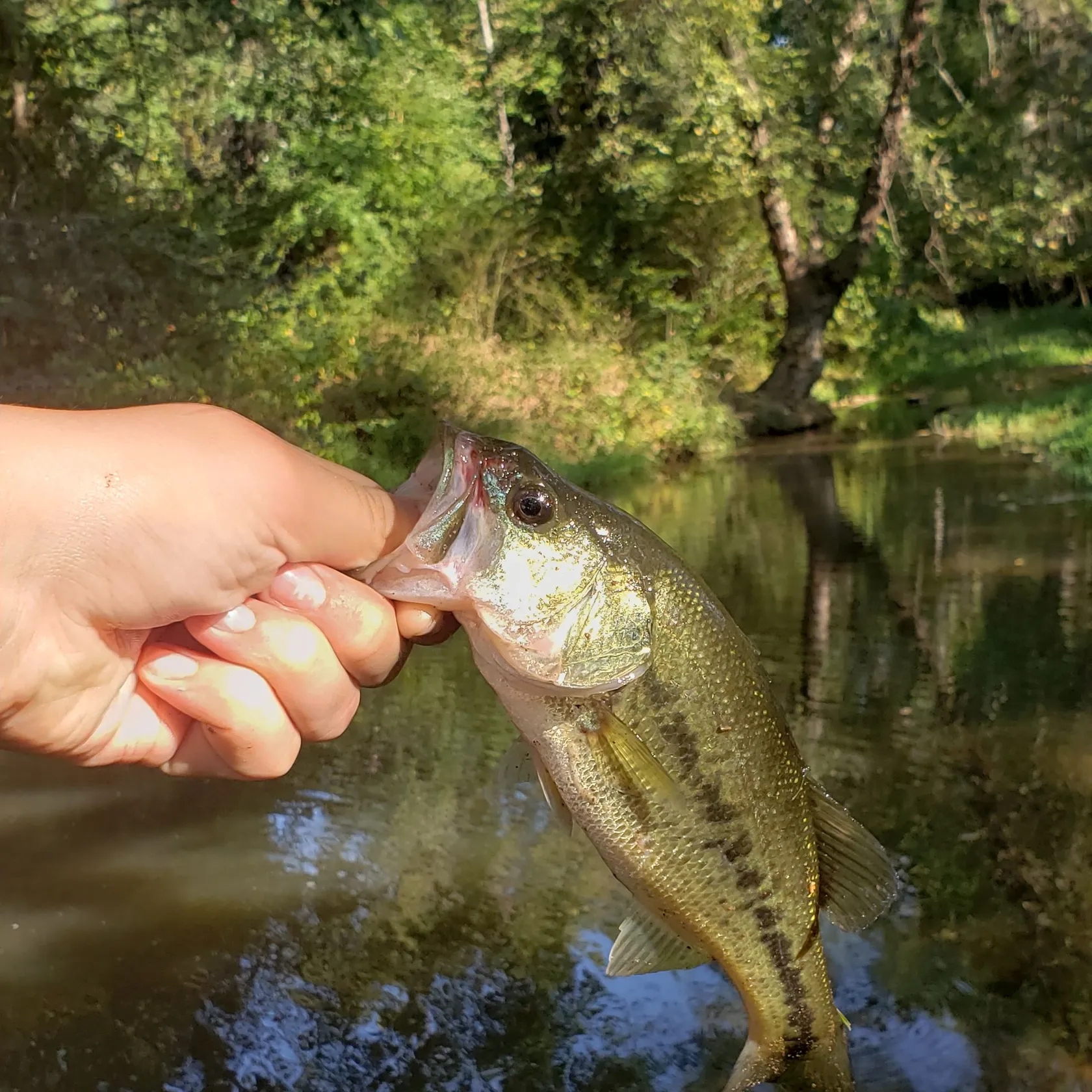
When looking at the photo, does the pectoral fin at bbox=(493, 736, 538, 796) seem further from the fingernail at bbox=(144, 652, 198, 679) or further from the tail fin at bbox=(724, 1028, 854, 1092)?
the tail fin at bbox=(724, 1028, 854, 1092)

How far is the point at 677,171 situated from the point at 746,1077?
19.6 meters

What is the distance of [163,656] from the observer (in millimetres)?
2107

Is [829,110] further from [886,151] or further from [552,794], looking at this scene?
[552,794]

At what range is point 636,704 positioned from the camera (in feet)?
6.77

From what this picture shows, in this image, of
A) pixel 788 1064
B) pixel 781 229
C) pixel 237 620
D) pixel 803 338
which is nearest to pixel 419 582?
pixel 237 620

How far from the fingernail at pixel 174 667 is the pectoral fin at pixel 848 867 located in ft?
4.38

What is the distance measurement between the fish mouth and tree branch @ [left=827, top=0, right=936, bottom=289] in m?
17.6

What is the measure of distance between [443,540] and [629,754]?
0.57 meters

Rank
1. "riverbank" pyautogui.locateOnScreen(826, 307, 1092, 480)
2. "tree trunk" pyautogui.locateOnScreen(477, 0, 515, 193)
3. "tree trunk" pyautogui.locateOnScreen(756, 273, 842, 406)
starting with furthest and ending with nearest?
"tree trunk" pyautogui.locateOnScreen(477, 0, 515, 193) → "tree trunk" pyautogui.locateOnScreen(756, 273, 842, 406) → "riverbank" pyautogui.locateOnScreen(826, 307, 1092, 480)

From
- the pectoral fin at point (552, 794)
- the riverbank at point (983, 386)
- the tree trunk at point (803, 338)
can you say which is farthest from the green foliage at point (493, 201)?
the pectoral fin at point (552, 794)

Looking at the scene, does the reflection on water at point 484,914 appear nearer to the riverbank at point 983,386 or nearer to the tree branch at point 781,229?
the riverbank at point 983,386

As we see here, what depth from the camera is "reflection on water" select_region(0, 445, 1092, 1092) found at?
3.11 metres

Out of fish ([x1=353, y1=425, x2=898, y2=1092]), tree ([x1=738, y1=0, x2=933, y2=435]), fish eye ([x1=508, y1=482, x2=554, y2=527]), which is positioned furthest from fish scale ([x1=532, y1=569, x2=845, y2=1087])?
tree ([x1=738, y1=0, x2=933, y2=435])

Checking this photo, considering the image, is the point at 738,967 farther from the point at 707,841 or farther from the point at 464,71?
the point at 464,71
